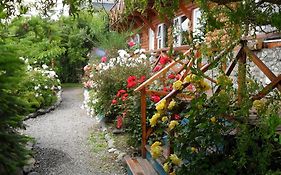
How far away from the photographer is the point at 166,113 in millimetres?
3359

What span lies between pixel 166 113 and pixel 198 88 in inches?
25.4

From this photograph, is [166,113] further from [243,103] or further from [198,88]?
[243,103]

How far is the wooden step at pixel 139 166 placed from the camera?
4089 mm

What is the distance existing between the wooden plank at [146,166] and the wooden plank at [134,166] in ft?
0.17

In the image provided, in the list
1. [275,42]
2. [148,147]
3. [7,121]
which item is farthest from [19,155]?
[275,42]

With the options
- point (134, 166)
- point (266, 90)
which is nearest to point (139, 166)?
point (134, 166)

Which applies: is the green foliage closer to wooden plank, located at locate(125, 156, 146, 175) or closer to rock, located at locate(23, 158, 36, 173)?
rock, located at locate(23, 158, 36, 173)

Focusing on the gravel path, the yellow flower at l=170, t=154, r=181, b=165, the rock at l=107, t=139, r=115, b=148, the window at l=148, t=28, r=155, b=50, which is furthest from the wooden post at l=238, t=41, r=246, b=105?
the window at l=148, t=28, r=155, b=50

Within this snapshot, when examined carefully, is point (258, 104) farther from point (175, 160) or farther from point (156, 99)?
point (156, 99)

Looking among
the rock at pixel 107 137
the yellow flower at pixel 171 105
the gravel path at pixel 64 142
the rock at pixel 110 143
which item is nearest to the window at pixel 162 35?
the gravel path at pixel 64 142

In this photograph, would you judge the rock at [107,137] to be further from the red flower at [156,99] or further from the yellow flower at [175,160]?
the yellow flower at [175,160]

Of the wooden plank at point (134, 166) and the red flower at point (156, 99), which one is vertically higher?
the red flower at point (156, 99)

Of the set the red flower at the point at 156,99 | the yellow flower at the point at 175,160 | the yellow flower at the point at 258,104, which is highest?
the yellow flower at the point at 258,104

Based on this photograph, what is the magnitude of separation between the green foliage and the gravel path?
1204 millimetres
